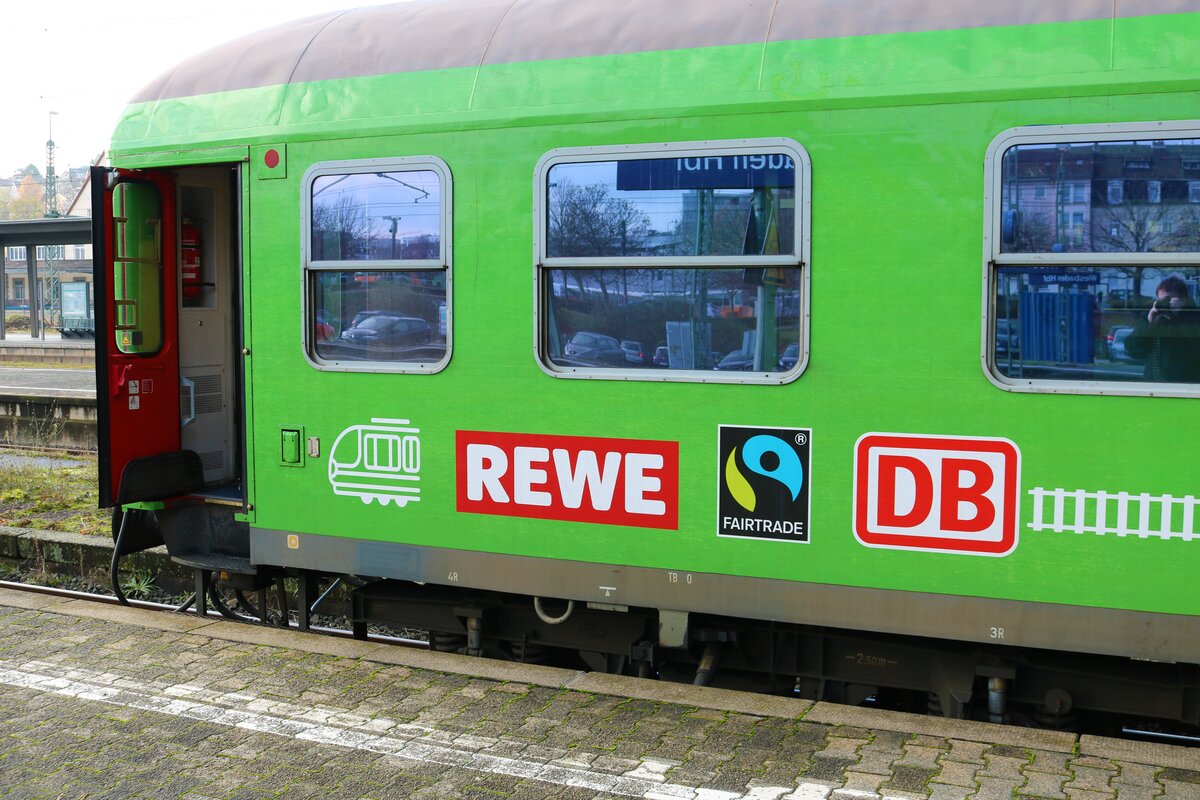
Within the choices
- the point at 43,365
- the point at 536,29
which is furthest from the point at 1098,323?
the point at 43,365

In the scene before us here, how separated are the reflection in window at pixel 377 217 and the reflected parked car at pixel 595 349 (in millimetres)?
802

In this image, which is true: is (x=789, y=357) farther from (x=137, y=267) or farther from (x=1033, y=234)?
(x=137, y=267)

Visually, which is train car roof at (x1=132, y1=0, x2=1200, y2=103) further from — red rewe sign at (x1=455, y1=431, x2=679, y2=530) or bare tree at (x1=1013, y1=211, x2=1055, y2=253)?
red rewe sign at (x1=455, y1=431, x2=679, y2=530)

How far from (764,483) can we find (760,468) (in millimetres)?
66

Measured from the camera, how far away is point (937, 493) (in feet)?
14.6

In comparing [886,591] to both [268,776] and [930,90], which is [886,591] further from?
[268,776]

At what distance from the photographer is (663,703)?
4906 mm

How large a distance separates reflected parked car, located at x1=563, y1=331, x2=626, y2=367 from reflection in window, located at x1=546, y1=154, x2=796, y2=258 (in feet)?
1.19

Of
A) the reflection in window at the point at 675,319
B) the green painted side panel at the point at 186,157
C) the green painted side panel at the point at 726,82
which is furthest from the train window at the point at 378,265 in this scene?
the reflection in window at the point at 675,319

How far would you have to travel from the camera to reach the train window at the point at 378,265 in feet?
17.5

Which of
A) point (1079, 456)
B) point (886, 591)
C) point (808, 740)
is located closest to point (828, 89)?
point (1079, 456)

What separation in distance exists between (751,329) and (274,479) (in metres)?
2.68

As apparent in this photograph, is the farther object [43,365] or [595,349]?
[43,365]

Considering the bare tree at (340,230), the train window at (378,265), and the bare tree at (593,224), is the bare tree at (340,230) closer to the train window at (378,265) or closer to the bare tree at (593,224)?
the train window at (378,265)
